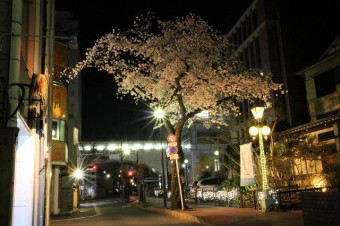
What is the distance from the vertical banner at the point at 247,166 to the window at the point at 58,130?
1331cm

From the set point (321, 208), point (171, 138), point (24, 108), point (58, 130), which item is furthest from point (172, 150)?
point (321, 208)

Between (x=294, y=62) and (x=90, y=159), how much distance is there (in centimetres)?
3431

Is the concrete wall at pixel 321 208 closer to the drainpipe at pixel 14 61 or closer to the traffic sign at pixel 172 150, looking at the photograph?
the drainpipe at pixel 14 61

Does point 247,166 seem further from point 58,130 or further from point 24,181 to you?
point 58,130

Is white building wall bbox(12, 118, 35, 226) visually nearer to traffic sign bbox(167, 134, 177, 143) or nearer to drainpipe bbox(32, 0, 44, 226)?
drainpipe bbox(32, 0, 44, 226)

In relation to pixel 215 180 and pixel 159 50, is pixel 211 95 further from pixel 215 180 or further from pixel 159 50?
pixel 215 180

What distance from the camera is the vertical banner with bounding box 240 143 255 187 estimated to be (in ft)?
51.6

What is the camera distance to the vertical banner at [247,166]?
15734 millimetres

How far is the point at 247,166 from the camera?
16.0m

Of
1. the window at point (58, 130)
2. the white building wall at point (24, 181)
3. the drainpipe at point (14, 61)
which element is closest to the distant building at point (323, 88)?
the white building wall at point (24, 181)

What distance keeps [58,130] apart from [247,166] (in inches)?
547

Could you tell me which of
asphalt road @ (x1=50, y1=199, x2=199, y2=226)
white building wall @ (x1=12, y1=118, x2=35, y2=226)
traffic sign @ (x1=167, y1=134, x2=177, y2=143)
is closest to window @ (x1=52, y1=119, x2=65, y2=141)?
asphalt road @ (x1=50, y1=199, x2=199, y2=226)

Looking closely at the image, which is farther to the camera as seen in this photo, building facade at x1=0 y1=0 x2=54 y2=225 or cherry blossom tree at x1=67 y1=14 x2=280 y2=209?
cherry blossom tree at x1=67 y1=14 x2=280 y2=209

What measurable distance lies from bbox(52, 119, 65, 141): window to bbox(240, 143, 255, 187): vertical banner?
13.3 m
